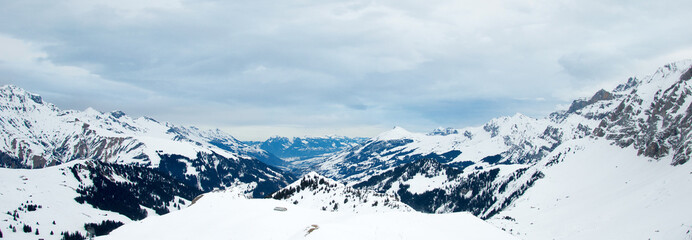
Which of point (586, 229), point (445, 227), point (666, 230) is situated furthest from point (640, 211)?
point (445, 227)

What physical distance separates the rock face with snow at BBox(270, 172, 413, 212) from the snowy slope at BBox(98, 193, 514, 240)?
88763 millimetres

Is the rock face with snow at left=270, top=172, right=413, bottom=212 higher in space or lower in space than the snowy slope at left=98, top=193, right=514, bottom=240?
lower

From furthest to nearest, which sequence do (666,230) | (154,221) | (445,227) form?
(666,230), (154,221), (445,227)

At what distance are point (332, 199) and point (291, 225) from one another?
380 ft

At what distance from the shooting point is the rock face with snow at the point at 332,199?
148125 mm

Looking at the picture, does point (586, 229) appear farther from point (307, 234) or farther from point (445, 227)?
point (307, 234)

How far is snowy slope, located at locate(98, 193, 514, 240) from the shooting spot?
113ft

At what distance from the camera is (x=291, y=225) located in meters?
47.8

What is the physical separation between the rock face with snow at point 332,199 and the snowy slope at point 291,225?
8876 centimetres

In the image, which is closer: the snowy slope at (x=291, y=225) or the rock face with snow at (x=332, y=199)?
the snowy slope at (x=291, y=225)

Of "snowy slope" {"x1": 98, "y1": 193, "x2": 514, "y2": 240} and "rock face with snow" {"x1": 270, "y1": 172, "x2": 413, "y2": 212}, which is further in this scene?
"rock face with snow" {"x1": 270, "y1": 172, "x2": 413, "y2": 212}

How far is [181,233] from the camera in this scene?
48.2 metres

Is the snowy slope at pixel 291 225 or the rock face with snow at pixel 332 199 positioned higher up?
the snowy slope at pixel 291 225

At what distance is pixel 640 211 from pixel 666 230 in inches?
1501
